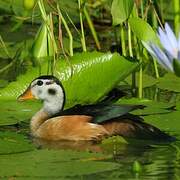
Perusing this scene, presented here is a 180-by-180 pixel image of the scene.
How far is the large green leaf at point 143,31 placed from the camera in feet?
10.5

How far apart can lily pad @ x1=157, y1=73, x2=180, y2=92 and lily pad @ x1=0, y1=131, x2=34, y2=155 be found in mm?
1340

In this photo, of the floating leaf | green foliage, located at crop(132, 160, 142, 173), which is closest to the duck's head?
the floating leaf

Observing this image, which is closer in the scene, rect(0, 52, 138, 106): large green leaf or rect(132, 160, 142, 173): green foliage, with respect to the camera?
rect(132, 160, 142, 173): green foliage

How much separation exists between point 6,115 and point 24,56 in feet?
4.84

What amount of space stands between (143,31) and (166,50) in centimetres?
49

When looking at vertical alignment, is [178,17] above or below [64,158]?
above

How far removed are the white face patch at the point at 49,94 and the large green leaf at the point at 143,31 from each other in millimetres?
1911

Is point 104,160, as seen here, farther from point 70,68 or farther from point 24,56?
point 24,56

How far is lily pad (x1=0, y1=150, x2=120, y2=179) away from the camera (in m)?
4.00

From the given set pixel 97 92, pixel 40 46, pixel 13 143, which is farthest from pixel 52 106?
pixel 13 143

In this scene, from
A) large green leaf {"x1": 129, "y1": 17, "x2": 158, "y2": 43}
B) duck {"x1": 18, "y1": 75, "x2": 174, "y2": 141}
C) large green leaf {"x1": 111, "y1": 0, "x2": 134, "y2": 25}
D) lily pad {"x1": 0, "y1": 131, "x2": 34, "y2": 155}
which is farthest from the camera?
duck {"x1": 18, "y1": 75, "x2": 174, "y2": 141}

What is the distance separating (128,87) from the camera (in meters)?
6.15

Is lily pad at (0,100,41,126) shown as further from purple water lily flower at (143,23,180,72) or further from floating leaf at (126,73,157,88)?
purple water lily flower at (143,23,180,72)

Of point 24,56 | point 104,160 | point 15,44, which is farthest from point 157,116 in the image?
point 15,44
